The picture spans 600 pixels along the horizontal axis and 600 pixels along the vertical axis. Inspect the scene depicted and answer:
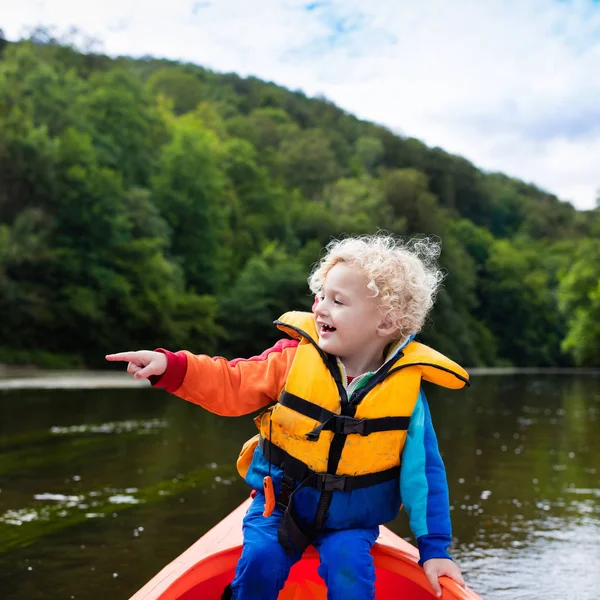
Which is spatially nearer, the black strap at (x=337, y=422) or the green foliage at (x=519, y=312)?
the black strap at (x=337, y=422)

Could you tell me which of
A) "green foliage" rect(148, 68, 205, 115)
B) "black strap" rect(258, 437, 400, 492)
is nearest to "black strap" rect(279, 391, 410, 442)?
"black strap" rect(258, 437, 400, 492)

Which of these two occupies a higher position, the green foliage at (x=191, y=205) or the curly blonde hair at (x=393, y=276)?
the green foliage at (x=191, y=205)

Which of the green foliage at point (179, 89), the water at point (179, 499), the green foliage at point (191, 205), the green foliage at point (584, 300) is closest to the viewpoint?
the water at point (179, 499)

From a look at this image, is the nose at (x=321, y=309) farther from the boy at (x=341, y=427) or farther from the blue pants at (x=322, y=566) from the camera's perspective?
the blue pants at (x=322, y=566)

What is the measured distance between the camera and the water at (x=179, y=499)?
408 centimetres

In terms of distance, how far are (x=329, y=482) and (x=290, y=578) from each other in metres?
0.69

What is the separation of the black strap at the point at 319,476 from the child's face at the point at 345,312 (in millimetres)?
339

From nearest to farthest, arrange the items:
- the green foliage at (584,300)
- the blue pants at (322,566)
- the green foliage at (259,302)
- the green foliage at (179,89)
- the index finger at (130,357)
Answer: the index finger at (130,357) < the blue pants at (322,566) < the green foliage at (259,302) < the green foliage at (584,300) < the green foliage at (179,89)

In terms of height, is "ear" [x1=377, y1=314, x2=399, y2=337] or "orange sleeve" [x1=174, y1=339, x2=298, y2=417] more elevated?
"ear" [x1=377, y1=314, x2=399, y2=337]

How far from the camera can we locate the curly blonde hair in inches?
100

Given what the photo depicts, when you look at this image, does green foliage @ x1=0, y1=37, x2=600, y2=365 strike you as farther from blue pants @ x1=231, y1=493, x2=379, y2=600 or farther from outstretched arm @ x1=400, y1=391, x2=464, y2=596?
blue pants @ x1=231, y1=493, x2=379, y2=600

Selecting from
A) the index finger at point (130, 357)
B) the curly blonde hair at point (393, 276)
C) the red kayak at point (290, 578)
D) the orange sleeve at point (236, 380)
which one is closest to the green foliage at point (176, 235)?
the red kayak at point (290, 578)

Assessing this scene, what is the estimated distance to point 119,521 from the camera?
506 cm

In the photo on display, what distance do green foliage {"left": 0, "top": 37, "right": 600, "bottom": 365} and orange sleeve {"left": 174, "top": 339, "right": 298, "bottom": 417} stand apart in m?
10.8
